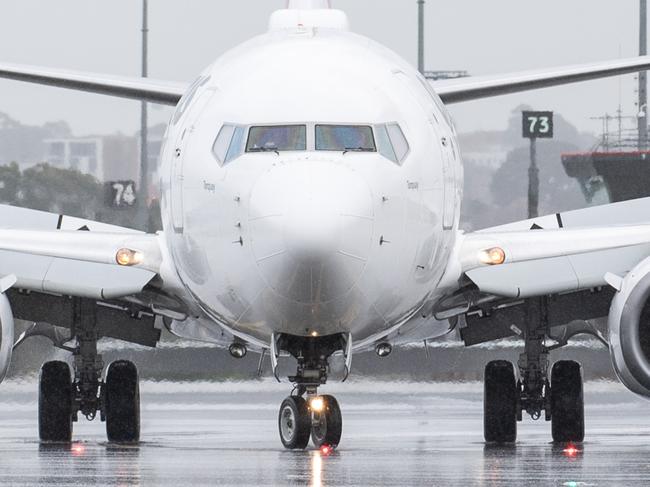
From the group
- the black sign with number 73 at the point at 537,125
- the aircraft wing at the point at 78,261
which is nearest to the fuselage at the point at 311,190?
the aircraft wing at the point at 78,261

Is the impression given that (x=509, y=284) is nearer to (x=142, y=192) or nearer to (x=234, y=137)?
(x=234, y=137)

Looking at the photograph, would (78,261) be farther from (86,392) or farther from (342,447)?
(342,447)

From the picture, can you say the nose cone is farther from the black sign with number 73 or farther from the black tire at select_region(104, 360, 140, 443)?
the black sign with number 73

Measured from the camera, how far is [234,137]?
17453 mm

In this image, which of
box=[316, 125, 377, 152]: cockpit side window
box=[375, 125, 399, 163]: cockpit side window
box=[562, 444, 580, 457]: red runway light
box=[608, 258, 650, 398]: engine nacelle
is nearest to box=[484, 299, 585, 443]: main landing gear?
box=[562, 444, 580, 457]: red runway light

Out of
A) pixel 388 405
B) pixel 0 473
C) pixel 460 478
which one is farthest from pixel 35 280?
pixel 388 405

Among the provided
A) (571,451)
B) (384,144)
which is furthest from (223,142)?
(571,451)

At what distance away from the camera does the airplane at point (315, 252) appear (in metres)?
16.6

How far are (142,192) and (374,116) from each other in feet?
41.5

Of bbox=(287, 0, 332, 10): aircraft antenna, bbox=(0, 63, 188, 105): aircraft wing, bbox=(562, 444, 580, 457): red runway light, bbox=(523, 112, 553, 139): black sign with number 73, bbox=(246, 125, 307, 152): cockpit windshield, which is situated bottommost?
bbox=(562, 444, 580, 457): red runway light

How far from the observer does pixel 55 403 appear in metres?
21.4

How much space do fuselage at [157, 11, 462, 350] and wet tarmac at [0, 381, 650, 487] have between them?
1228 millimetres

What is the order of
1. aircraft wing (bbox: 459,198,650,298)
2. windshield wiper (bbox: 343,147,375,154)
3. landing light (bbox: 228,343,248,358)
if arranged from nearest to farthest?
1. windshield wiper (bbox: 343,147,375,154)
2. aircraft wing (bbox: 459,198,650,298)
3. landing light (bbox: 228,343,248,358)

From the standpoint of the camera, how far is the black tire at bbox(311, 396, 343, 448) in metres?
18.7
